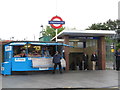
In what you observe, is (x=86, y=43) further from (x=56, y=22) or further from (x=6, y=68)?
(x=6, y=68)

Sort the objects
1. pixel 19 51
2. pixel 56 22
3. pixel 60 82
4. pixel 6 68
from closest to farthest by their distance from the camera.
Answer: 1. pixel 60 82
2. pixel 6 68
3. pixel 19 51
4. pixel 56 22

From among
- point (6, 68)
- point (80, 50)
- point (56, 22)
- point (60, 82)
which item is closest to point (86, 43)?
point (80, 50)

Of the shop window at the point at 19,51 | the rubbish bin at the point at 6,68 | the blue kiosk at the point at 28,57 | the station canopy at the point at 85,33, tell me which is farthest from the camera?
the station canopy at the point at 85,33

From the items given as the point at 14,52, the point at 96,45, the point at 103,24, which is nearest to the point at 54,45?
the point at 14,52

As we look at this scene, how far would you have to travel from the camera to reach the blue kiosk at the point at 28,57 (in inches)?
690

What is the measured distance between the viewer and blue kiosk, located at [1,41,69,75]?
17.5 m

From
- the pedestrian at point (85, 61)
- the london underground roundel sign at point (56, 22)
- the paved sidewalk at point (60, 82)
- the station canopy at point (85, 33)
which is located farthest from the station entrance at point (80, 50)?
the paved sidewalk at point (60, 82)

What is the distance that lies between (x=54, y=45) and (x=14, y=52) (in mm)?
3280

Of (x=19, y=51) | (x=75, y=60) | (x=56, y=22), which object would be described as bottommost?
(x=75, y=60)

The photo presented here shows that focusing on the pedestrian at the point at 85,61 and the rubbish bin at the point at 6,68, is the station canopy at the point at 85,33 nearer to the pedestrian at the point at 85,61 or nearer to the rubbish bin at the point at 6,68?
the pedestrian at the point at 85,61

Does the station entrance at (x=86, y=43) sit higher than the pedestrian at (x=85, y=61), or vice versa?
the station entrance at (x=86, y=43)

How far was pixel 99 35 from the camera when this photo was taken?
21391 mm

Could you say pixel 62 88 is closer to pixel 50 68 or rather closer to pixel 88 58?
pixel 50 68

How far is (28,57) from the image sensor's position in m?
18.0
